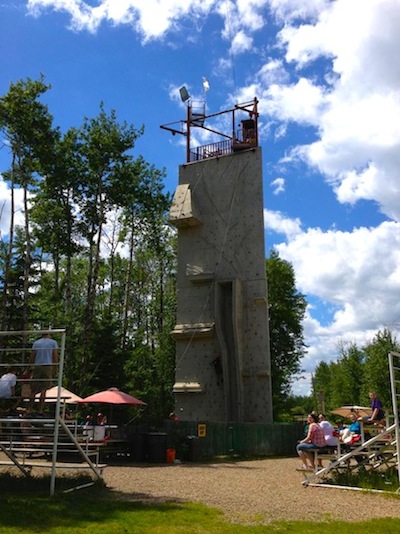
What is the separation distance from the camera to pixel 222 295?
26.0m

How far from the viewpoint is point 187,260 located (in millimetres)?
27484

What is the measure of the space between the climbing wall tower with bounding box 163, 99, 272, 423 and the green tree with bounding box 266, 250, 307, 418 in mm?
18870

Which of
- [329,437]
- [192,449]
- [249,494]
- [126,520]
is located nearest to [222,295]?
[192,449]

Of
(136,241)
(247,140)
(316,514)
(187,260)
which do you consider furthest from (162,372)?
(316,514)

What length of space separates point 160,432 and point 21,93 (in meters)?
19.1

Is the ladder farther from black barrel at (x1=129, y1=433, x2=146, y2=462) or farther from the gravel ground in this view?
black barrel at (x1=129, y1=433, x2=146, y2=462)

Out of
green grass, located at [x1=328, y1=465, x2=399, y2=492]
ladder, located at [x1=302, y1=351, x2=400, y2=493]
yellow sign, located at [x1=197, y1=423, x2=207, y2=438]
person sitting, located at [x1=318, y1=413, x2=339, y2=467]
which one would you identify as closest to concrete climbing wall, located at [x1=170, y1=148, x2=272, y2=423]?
yellow sign, located at [x1=197, y1=423, x2=207, y2=438]

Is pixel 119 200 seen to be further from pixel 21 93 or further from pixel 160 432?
pixel 160 432

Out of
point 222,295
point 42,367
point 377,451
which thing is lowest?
point 377,451

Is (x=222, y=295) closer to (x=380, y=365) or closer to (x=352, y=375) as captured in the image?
(x=380, y=365)

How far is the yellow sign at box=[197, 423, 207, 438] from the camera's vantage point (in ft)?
66.9

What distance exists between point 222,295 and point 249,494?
51.5 ft

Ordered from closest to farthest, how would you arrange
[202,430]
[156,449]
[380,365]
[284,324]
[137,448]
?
[156,449], [137,448], [202,430], [380,365], [284,324]

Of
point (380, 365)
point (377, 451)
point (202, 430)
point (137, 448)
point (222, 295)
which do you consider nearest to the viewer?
point (377, 451)
